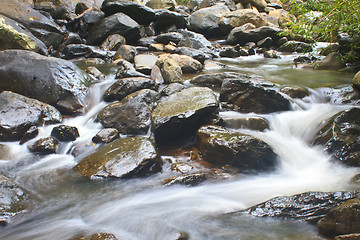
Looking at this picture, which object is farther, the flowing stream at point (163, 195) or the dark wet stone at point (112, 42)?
the dark wet stone at point (112, 42)

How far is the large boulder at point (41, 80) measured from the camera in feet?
17.5

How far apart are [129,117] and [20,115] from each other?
1957 millimetres

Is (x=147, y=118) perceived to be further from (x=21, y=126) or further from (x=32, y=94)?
(x=32, y=94)

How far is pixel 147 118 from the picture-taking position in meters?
4.80

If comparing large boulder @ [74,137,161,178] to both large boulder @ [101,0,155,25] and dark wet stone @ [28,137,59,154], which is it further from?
large boulder @ [101,0,155,25]

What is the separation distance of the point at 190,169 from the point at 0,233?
242 cm

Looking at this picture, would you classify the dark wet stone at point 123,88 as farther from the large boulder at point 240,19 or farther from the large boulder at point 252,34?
the large boulder at point 240,19

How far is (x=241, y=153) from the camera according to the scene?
3.74m

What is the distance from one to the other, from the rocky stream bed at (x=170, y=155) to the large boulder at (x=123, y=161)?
0.02 meters

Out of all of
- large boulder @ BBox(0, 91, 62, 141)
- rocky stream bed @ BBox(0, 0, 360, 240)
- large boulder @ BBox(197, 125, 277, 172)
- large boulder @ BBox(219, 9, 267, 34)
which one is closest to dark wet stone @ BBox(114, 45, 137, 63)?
rocky stream bed @ BBox(0, 0, 360, 240)

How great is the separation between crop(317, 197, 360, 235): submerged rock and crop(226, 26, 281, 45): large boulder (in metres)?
12.9

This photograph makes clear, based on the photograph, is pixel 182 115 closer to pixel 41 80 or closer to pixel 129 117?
pixel 129 117

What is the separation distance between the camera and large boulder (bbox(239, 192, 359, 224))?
2480 millimetres

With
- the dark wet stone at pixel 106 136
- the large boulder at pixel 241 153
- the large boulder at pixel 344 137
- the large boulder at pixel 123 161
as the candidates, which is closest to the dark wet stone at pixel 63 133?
the dark wet stone at pixel 106 136
